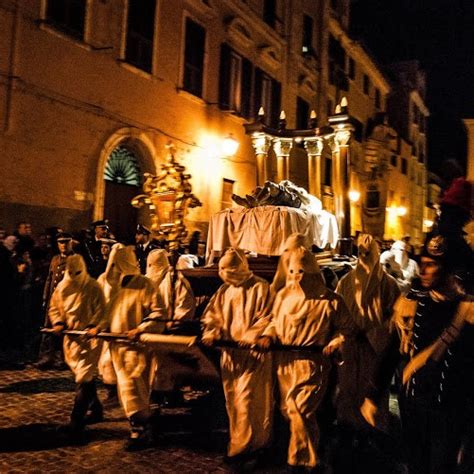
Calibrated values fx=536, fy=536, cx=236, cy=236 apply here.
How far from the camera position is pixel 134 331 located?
537 centimetres

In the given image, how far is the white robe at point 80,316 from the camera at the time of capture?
228 inches

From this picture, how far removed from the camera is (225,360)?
A: 16.9 feet

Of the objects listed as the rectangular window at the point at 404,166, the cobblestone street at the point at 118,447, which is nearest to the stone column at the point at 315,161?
the cobblestone street at the point at 118,447

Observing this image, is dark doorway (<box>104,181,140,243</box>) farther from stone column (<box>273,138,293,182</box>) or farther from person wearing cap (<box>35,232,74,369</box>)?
person wearing cap (<box>35,232,74,369</box>)

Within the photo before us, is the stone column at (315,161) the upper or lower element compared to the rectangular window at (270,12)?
lower

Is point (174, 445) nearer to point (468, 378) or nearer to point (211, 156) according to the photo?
point (468, 378)

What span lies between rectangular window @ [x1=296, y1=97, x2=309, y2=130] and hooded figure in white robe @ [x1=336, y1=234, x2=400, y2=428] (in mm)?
16708

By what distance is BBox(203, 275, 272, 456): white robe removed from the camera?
4.98 m

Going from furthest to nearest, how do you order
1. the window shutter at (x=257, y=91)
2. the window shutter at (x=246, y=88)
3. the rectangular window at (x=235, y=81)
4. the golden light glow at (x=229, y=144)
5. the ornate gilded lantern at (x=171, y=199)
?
the window shutter at (x=257, y=91) → the window shutter at (x=246, y=88) → the rectangular window at (x=235, y=81) → the golden light glow at (x=229, y=144) → the ornate gilded lantern at (x=171, y=199)

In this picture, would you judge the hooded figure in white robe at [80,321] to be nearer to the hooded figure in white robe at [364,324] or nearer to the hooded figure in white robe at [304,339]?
the hooded figure in white robe at [304,339]

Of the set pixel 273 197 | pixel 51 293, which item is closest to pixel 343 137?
pixel 273 197

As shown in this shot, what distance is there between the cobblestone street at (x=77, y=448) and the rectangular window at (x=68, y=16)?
817 cm

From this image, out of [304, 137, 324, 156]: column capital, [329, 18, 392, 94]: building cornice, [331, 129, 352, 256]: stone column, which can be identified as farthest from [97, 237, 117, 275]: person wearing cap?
[329, 18, 392, 94]: building cornice

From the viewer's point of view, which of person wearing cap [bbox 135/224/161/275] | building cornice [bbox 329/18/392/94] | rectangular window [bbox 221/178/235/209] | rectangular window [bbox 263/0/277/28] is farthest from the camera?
building cornice [bbox 329/18/392/94]
